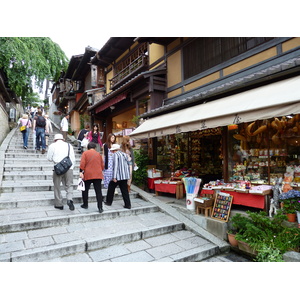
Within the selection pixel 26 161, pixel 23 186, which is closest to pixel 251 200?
pixel 23 186

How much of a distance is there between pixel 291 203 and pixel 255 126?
2.34 meters

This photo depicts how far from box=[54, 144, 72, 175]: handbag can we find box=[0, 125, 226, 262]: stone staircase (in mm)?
1047

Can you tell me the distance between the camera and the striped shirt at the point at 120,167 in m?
6.00

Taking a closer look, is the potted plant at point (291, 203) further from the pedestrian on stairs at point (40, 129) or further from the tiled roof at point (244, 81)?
the pedestrian on stairs at point (40, 129)

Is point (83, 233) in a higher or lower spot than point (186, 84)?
lower

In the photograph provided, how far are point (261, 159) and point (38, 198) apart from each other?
20.6ft

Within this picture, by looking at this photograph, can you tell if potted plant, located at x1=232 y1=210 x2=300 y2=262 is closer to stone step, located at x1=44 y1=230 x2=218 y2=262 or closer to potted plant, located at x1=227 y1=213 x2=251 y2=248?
potted plant, located at x1=227 y1=213 x2=251 y2=248

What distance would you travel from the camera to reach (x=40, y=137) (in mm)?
11211

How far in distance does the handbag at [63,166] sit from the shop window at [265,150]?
4.63 meters

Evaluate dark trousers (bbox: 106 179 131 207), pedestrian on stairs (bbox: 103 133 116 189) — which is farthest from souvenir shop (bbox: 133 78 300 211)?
dark trousers (bbox: 106 179 131 207)

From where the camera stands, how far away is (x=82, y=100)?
19.8 m

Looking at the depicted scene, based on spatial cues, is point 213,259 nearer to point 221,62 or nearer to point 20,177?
point 221,62

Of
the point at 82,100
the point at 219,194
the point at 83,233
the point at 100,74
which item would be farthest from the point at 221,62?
the point at 82,100

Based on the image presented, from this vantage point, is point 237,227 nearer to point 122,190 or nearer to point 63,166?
point 122,190
